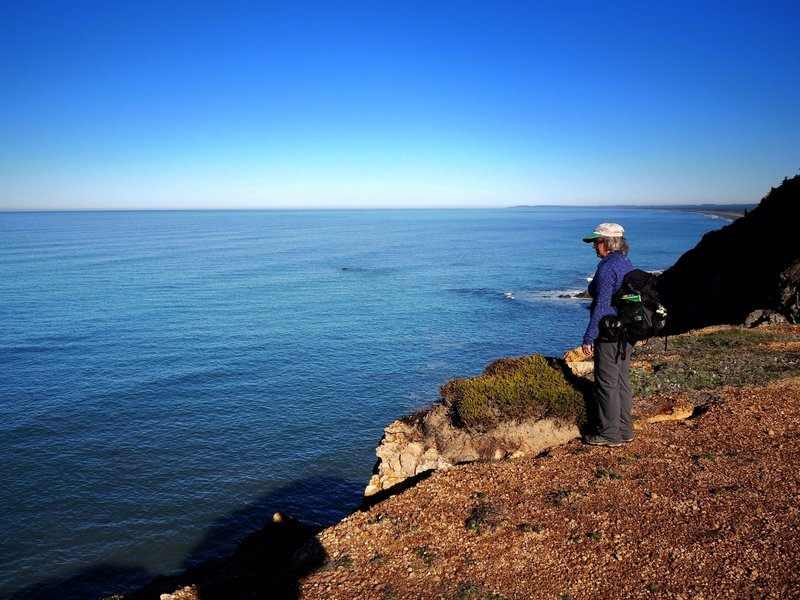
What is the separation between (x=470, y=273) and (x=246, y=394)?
5543 centimetres

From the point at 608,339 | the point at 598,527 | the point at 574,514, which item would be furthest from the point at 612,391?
the point at 598,527

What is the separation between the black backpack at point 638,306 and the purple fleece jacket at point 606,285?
11 cm

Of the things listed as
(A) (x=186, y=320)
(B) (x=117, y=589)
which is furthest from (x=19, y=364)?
(B) (x=117, y=589)

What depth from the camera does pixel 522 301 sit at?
59469 mm

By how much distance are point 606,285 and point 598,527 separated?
3.82 m

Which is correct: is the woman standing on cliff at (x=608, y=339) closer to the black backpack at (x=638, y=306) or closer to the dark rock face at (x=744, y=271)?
the black backpack at (x=638, y=306)

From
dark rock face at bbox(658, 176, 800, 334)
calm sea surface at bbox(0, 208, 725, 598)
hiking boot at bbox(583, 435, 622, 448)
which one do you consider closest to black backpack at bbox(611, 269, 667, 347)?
hiking boot at bbox(583, 435, 622, 448)

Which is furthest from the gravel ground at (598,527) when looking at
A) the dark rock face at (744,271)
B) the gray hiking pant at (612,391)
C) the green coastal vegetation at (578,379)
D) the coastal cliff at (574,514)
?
the dark rock face at (744,271)

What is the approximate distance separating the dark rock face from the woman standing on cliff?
57.8 feet

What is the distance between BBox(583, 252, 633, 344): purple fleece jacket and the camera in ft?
30.2

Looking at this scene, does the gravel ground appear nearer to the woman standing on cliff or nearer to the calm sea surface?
the woman standing on cliff

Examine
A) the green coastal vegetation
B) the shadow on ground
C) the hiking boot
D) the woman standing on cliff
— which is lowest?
the shadow on ground

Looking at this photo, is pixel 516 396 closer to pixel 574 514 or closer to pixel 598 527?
pixel 574 514

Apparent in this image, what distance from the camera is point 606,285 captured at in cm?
925
